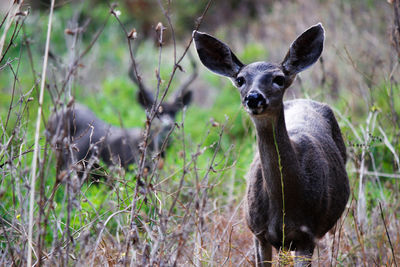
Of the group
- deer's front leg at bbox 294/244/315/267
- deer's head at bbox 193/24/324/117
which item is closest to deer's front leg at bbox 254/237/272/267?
deer's front leg at bbox 294/244/315/267

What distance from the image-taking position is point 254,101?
3.78m

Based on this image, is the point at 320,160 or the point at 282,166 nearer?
the point at 282,166

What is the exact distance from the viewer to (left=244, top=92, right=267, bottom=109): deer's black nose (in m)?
3.78

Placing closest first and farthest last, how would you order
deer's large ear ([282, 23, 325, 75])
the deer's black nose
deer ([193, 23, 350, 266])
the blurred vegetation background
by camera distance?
the blurred vegetation background, the deer's black nose, deer ([193, 23, 350, 266]), deer's large ear ([282, 23, 325, 75])

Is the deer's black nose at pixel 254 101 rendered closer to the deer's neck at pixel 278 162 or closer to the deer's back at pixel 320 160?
the deer's neck at pixel 278 162

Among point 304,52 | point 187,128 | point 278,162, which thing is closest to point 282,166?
point 278,162

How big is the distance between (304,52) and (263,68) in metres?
0.43

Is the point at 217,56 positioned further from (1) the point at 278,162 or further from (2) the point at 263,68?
(1) the point at 278,162

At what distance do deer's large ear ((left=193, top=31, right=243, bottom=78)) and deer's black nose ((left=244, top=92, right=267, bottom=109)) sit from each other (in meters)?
0.73

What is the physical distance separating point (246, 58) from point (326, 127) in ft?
23.2

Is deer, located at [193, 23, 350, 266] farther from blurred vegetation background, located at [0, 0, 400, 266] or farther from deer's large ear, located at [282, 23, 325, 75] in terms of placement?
blurred vegetation background, located at [0, 0, 400, 266]

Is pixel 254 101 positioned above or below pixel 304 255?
above

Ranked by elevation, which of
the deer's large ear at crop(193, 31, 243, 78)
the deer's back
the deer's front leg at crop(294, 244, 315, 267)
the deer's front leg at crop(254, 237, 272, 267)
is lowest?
the deer's front leg at crop(254, 237, 272, 267)

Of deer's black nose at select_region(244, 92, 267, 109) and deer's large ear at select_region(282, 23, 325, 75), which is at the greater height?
deer's large ear at select_region(282, 23, 325, 75)
